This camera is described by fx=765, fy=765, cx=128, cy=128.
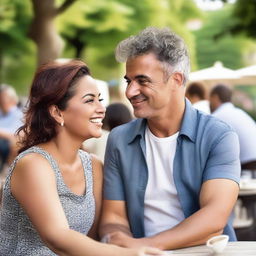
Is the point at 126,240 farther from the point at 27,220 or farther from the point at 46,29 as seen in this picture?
the point at 46,29

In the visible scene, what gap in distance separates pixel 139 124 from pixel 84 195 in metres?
0.39

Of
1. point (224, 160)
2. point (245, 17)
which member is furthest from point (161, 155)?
point (245, 17)

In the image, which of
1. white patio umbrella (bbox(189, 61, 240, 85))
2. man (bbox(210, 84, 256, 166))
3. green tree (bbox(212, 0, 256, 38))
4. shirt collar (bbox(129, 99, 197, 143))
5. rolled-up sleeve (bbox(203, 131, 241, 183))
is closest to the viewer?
rolled-up sleeve (bbox(203, 131, 241, 183))

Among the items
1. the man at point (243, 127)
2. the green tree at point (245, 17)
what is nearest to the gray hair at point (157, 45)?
the man at point (243, 127)

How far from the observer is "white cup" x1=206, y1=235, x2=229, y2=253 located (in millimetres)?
2725

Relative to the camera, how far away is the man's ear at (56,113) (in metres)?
3.17

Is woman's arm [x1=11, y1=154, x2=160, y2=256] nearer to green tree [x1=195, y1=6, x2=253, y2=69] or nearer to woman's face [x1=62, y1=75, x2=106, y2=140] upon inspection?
woman's face [x1=62, y1=75, x2=106, y2=140]

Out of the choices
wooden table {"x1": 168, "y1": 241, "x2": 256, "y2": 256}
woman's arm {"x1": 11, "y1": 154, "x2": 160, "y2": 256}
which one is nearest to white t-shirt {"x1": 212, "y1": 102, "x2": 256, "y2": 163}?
wooden table {"x1": 168, "y1": 241, "x2": 256, "y2": 256}

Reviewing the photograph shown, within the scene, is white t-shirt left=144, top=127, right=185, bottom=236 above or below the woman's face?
below

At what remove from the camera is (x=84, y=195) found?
321cm

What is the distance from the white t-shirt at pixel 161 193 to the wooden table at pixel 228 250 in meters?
0.25

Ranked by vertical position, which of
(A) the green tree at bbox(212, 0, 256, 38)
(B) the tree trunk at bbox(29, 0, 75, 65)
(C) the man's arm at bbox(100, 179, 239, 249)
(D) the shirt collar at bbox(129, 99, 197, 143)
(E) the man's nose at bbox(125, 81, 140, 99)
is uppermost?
(E) the man's nose at bbox(125, 81, 140, 99)

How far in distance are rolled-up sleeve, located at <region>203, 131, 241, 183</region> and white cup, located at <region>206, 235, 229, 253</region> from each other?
0.35 m

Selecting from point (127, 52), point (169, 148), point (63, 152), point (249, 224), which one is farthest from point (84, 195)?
point (249, 224)
